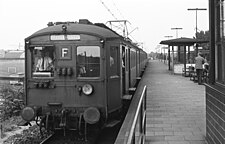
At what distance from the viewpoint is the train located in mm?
8289

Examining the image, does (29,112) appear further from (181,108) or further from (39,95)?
(181,108)

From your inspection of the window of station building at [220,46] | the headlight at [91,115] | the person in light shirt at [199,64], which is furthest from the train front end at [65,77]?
the person in light shirt at [199,64]

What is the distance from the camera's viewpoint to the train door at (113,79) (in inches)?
336

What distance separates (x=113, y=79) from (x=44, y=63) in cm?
183

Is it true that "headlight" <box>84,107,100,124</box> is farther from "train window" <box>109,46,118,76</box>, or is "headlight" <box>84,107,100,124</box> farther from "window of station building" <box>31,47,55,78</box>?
"window of station building" <box>31,47,55,78</box>

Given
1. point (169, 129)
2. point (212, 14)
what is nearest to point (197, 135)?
point (169, 129)

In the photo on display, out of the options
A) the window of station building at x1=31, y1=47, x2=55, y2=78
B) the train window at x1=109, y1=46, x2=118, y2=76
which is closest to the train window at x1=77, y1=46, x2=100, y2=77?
the train window at x1=109, y1=46, x2=118, y2=76

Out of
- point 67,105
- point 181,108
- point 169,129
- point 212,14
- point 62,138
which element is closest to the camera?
point 212,14

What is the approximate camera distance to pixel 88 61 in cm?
842

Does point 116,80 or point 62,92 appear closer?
point 62,92

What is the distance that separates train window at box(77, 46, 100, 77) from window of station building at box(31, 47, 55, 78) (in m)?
0.71

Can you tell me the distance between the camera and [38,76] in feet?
28.5

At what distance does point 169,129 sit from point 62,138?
3008 mm

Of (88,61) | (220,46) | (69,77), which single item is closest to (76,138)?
(69,77)
